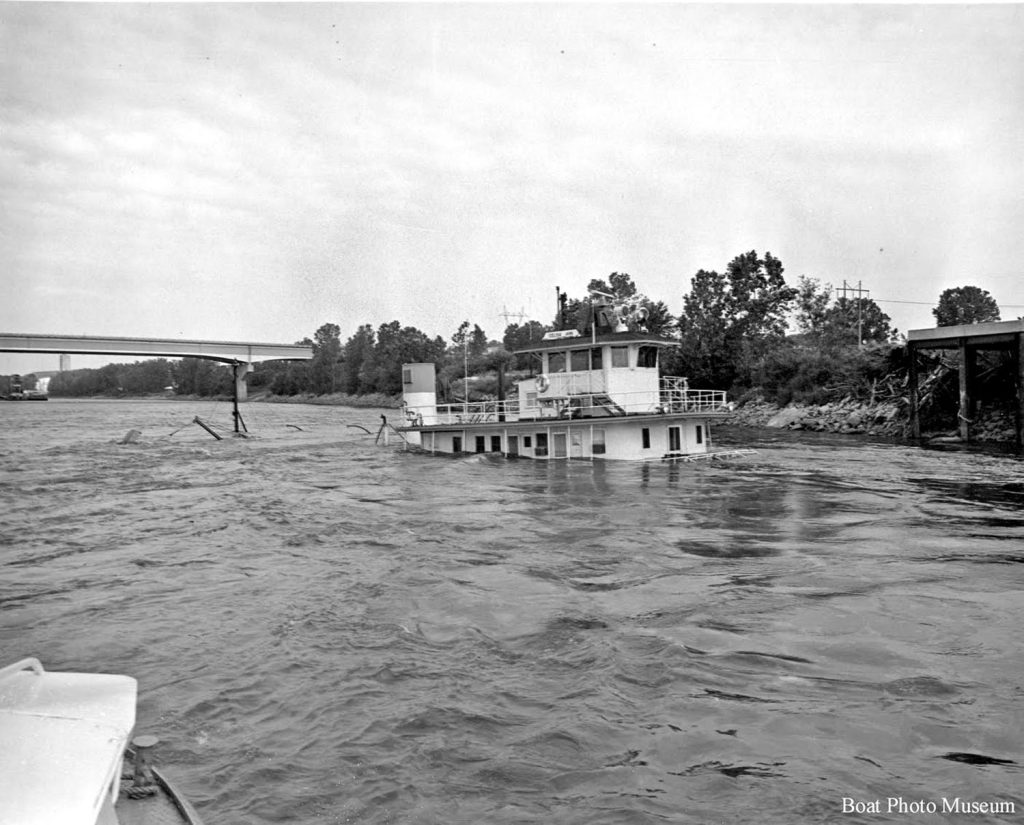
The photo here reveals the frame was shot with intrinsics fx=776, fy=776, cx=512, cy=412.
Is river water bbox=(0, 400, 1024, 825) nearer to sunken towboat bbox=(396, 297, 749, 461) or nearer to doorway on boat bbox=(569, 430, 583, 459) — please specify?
sunken towboat bbox=(396, 297, 749, 461)

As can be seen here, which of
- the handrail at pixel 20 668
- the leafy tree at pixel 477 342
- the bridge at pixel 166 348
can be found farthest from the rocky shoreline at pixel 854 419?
the leafy tree at pixel 477 342

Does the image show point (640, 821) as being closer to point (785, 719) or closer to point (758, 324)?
point (785, 719)

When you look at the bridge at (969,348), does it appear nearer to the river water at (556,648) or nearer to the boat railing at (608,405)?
the boat railing at (608,405)

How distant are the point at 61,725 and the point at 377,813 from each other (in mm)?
4001

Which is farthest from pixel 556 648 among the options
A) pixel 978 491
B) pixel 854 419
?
pixel 854 419

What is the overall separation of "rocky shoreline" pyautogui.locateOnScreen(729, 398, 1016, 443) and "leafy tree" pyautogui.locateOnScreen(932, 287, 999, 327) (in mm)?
30705

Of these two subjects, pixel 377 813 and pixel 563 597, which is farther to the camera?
pixel 563 597

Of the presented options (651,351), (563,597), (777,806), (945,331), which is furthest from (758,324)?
(777,806)

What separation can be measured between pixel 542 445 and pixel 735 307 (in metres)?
49.7

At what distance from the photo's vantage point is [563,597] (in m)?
12.2

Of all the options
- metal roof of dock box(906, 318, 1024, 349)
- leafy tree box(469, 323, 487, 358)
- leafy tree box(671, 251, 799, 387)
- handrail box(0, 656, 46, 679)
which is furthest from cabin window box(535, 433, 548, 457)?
leafy tree box(469, 323, 487, 358)

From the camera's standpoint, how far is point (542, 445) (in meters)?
30.8

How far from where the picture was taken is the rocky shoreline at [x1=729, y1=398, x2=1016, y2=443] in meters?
37.5

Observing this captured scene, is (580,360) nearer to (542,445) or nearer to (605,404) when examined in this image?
(605,404)
